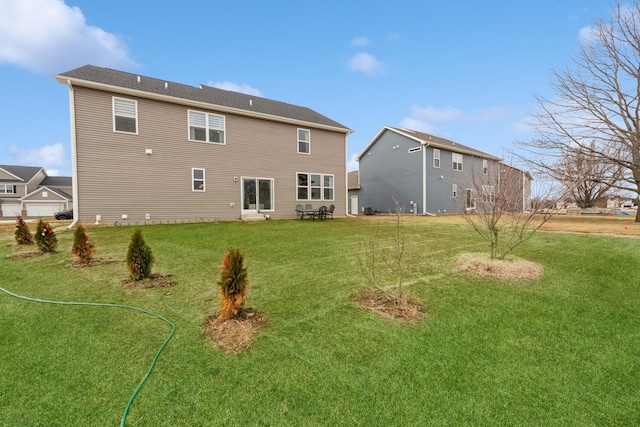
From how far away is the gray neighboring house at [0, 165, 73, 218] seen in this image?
35875 mm

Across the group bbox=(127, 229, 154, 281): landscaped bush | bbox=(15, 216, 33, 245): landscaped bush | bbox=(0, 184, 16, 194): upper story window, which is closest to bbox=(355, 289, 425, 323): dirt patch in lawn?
bbox=(127, 229, 154, 281): landscaped bush

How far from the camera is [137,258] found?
4312 mm

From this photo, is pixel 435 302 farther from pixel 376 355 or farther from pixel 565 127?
pixel 565 127

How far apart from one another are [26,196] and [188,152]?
38.8 meters

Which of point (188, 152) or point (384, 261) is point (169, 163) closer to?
point (188, 152)

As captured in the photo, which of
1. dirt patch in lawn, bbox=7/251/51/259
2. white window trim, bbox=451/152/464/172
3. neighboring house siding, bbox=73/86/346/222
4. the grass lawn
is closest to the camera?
the grass lawn

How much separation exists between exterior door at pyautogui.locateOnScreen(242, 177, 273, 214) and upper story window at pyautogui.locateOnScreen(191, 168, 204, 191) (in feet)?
6.56

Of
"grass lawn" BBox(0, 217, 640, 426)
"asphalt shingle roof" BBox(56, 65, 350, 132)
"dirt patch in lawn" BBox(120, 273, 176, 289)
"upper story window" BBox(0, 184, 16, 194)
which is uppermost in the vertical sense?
"asphalt shingle roof" BBox(56, 65, 350, 132)

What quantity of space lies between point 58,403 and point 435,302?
12.2 feet

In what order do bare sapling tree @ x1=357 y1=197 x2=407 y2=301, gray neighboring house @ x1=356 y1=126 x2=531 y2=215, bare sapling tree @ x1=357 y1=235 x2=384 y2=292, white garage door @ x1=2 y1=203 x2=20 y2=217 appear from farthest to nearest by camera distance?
white garage door @ x1=2 y1=203 x2=20 y2=217 → gray neighboring house @ x1=356 y1=126 x2=531 y2=215 → bare sapling tree @ x1=357 y1=235 x2=384 y2=292 → bare sapling tree @ x1=357 y1=197 x2=407 y2=301

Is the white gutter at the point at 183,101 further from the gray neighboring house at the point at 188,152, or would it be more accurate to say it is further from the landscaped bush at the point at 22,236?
the landscaped bush at the point at 22,236

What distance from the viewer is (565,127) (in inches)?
544

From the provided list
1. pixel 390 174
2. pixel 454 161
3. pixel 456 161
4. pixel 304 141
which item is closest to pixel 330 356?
pixel 304 141

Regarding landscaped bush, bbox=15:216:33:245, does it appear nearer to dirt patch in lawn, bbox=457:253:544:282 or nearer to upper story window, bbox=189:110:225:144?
upper story window, bbox=189:110:225:144
